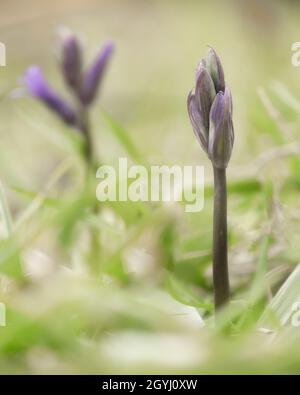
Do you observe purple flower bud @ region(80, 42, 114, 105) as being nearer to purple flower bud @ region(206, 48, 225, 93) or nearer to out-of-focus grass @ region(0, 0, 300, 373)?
out-of-focus grass @ region(0, 0, 300, 373)

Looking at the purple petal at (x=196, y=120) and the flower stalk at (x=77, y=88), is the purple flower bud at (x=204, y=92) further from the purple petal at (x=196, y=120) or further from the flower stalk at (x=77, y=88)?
the flower stalk at (x=77, y=88)

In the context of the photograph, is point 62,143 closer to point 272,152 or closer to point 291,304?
point 272,152

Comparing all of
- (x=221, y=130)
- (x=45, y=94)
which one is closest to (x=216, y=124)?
(x=221, y=130)

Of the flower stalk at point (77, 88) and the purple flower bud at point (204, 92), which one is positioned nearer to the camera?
the purple flower bud at point (204, 92)

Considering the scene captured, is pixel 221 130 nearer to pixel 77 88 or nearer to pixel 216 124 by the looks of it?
pixel 216 124

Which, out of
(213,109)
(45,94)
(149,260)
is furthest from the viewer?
(45,94)

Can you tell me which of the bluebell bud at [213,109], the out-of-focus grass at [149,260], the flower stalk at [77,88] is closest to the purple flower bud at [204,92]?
the bluebell bud at [213,109]

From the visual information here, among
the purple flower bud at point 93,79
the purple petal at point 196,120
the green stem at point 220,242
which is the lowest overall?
the green stem at point 220,242

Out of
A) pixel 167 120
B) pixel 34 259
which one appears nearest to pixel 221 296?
pixel 34 259
